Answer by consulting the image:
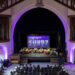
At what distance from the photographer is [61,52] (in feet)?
53.0

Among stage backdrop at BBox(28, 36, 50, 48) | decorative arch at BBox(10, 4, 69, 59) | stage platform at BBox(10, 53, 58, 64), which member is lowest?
stage platform at BBox(10, 53, 58, 64)

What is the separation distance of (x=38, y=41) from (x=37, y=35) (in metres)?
0.58

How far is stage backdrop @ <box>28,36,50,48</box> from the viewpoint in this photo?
17375mm

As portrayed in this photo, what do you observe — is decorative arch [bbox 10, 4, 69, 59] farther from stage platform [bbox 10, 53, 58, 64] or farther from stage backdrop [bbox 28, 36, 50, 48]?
stage backdrop [bbox 28, 36, 50, 48]

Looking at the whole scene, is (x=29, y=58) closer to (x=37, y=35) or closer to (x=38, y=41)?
(x=38, y=41)

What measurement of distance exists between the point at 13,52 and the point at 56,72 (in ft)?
20.2

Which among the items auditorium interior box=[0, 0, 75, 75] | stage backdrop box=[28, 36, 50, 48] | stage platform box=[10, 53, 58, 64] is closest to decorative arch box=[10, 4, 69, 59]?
auditorium interior box=[0, 0, 75, 75]

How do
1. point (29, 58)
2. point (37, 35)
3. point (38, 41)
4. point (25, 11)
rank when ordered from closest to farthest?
point (29, 58) < point (25, 11) < point (37, 35) < point (38, 41)

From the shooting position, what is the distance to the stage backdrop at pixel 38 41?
17.4 metres

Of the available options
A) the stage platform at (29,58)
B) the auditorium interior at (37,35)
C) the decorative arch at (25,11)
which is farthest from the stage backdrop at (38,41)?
the decorative arch at (25,11)

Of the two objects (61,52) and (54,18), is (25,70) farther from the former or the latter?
(54,18)

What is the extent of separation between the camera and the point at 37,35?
17.3 metres

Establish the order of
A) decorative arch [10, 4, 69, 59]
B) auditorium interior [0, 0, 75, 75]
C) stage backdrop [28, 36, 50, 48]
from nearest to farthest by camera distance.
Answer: auditorium interior [0, 0, 75, 75]
decorative arch [10, 4, 69, 59]
stage backdrop [28, 36, 50, 48]

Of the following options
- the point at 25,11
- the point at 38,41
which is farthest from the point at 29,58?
the point at 25,11
